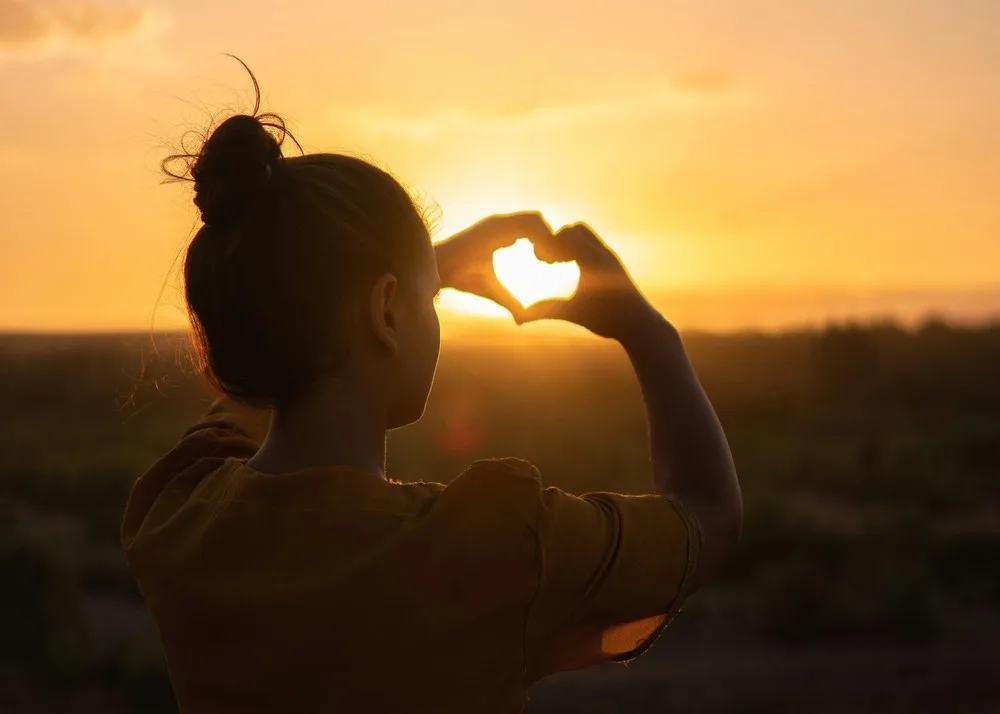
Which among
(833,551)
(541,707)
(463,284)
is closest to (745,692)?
(541,707)

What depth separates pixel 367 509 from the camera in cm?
121

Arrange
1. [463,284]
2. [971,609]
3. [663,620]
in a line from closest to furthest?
1. [663,620]
2. [463,284]
3. [971,609]

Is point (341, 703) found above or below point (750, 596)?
above

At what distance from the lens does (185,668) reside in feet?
4.25

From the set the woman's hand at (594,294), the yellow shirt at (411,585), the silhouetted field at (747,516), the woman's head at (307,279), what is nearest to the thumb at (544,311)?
the woman's hand at (594,294)

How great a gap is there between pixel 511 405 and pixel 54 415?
16.5 metres

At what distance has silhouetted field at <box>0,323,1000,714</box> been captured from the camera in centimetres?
902

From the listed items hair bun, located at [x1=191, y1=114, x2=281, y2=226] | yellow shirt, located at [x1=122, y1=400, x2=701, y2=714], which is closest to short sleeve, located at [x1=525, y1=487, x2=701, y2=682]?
yellow shirt, located at [x1=122, y1=400, x2=701, y2=714]

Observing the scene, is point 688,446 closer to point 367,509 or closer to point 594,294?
point 594,294

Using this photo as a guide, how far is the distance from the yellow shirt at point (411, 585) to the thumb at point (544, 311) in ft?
0.86

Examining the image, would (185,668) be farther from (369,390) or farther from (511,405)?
(511,405)

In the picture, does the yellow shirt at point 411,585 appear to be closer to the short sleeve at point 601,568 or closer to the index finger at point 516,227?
the short sleeve at point 601,568

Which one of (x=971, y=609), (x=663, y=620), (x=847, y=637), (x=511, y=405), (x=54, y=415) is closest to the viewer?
(x=663, y=620)

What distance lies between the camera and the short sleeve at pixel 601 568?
1183 millimetres
